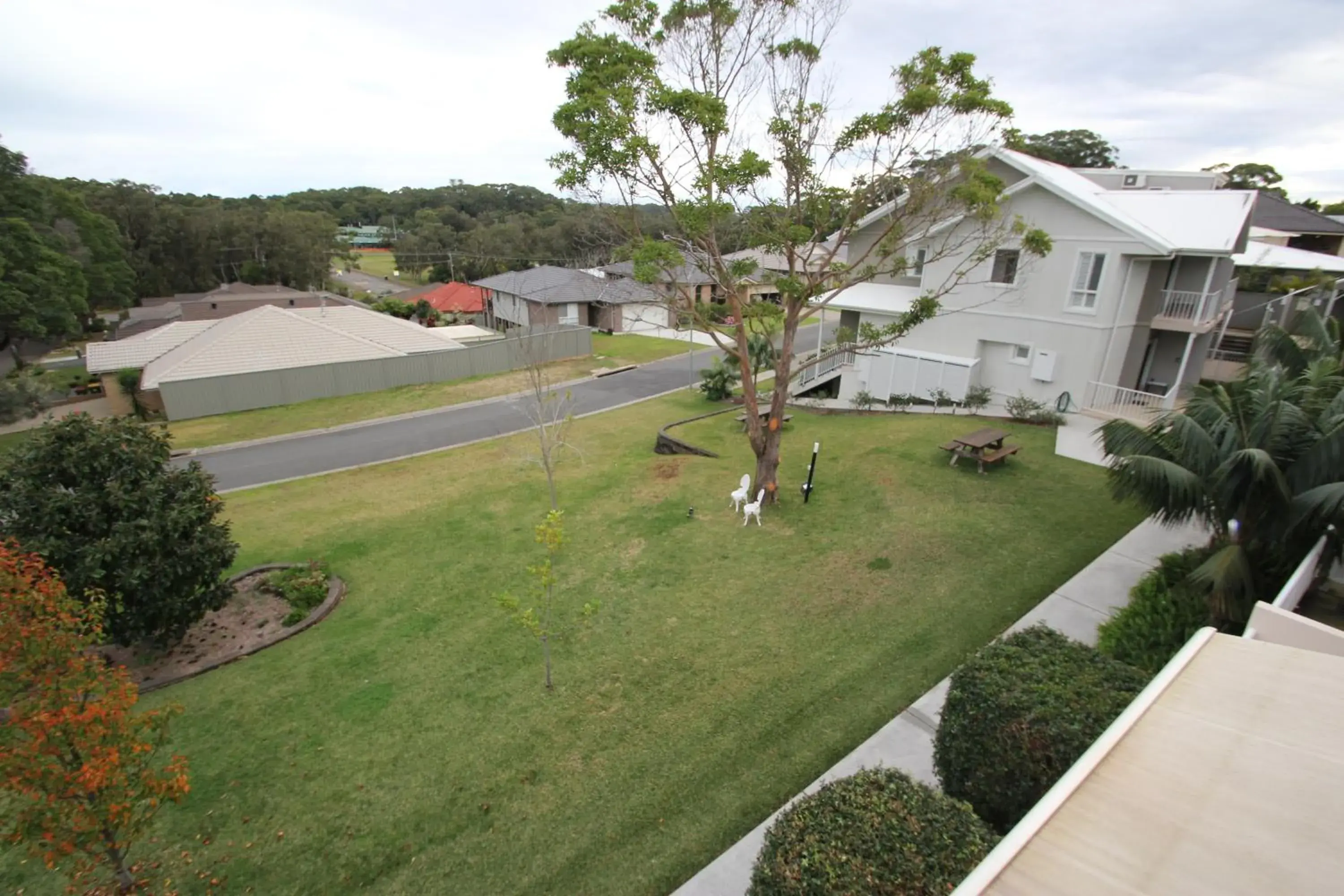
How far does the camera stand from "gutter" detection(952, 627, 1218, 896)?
292cm

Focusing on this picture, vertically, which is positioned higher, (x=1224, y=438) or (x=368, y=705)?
(x=1224, y=438)

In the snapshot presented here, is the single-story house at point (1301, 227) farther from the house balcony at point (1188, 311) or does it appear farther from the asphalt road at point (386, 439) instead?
the asphalt road at point (386, 439)

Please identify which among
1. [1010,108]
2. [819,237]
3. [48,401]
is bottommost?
[48,401]

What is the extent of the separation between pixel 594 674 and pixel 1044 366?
17.2 meters

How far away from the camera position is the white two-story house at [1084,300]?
56.1ft

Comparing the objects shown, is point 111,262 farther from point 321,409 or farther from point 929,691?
point 929,691

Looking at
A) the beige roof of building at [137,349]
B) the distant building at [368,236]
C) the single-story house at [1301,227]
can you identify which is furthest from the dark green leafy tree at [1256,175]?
the distant building at [368,236]

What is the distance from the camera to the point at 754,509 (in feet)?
41.3

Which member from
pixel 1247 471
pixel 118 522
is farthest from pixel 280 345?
pixel 1247 471

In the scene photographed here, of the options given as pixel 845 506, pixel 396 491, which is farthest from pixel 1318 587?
pixel 396 491

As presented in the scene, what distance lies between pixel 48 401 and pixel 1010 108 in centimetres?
3625

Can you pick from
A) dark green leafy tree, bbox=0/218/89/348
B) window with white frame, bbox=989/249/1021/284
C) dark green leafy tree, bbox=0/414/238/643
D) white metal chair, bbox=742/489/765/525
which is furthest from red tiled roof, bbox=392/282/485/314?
dark green leafy tree, bbox=0/414/238/643

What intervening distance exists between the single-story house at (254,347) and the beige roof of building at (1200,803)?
103ft

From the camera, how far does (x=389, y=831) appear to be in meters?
6.21
